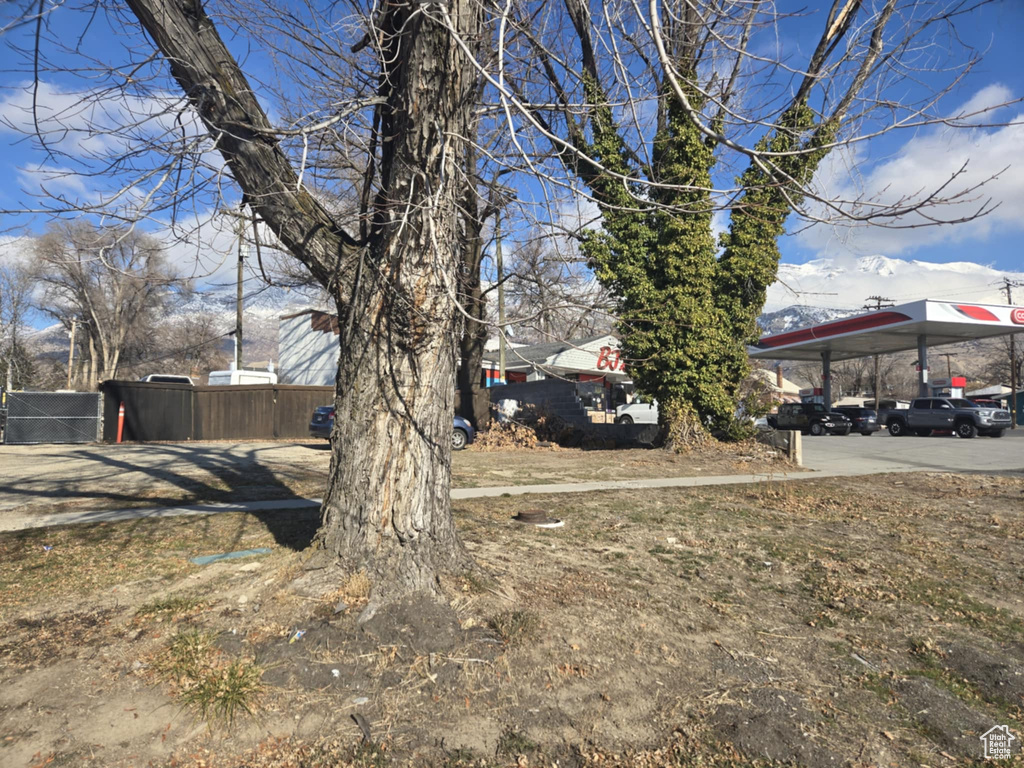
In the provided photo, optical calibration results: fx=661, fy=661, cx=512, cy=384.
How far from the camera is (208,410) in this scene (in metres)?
22.0

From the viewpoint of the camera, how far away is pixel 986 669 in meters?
3.70

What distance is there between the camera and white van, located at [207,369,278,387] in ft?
80.7

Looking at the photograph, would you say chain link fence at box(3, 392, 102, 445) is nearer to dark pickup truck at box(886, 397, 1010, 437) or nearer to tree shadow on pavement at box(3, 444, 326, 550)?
tree shadow on pavement at box(3, 444, 326, 550)

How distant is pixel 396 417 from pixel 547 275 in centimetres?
1362

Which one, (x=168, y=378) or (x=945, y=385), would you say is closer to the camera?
(x=168, y=378)

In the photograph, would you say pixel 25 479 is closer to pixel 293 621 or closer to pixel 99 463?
pixel 99 463

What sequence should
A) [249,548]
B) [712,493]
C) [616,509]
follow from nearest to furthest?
1. [249,548]
2. [616,509]
3. [712,493]

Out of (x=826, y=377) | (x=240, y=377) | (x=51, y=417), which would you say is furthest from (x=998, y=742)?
(x=826, y=377)

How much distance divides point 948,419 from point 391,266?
98.3ft

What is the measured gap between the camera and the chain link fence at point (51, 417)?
17.7 m

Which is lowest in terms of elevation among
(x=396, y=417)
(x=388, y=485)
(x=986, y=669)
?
(x=986, y=669)

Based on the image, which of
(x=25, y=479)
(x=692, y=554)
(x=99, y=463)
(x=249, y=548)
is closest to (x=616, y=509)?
(x=692, y=554)

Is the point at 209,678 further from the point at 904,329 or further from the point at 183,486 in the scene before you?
the point at 904,329

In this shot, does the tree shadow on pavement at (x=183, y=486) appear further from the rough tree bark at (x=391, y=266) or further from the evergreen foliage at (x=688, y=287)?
the evergreen foliage at (x=688, y=287)
